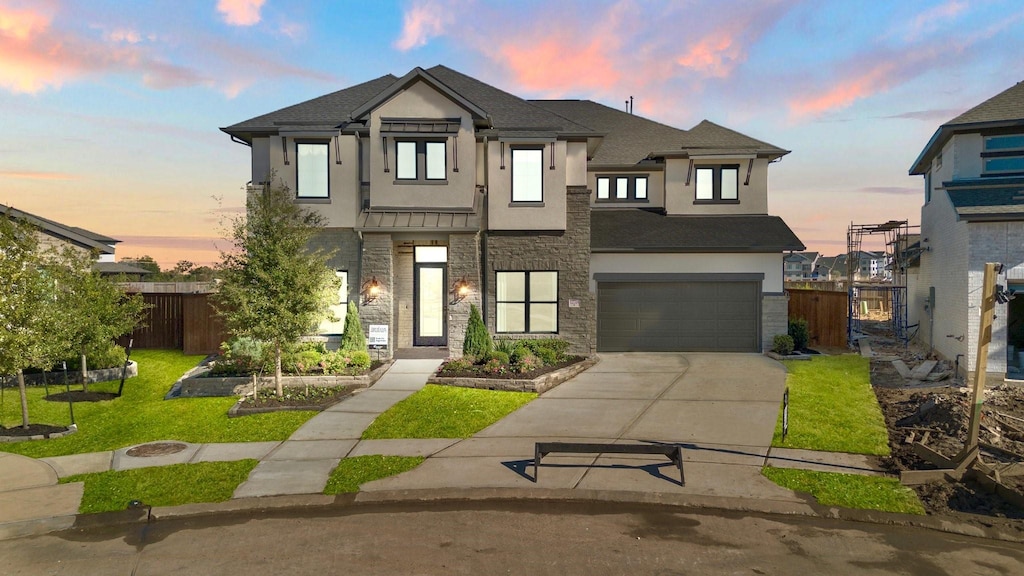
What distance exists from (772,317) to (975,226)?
6571 millimetres

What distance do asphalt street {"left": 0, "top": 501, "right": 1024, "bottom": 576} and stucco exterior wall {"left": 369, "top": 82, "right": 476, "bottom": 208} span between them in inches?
513

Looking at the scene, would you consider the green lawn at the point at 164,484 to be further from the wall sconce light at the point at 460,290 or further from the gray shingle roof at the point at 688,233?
the gray shingle roof at the point at 688,233

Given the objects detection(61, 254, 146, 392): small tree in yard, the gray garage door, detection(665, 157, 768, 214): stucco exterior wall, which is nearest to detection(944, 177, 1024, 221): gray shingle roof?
detection(665, 157, 768, 214): stucco exterior wall

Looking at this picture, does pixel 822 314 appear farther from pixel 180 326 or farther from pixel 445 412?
pixel 180 326

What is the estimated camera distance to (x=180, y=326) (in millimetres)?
24094

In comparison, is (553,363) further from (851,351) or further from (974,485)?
(851,351)

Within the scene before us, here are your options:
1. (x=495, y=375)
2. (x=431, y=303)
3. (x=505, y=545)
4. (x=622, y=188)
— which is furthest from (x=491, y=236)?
(x=505, y=545)

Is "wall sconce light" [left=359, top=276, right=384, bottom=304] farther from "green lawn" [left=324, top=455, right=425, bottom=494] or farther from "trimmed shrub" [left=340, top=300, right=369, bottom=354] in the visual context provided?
"green lawn" [left=324, top=455, right=425, bottom=494]

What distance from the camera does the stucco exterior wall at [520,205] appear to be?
2103 centimetres

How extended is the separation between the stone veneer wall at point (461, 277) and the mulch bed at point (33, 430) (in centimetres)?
1032

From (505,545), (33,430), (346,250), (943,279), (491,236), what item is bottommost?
(505,545)

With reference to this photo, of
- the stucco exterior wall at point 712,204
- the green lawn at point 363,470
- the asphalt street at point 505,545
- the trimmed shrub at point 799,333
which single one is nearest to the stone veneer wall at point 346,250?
the green lawn at point 363,470

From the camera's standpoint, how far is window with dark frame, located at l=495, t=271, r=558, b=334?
69.5 feet

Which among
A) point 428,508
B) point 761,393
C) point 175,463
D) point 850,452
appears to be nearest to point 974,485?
point 850,452
